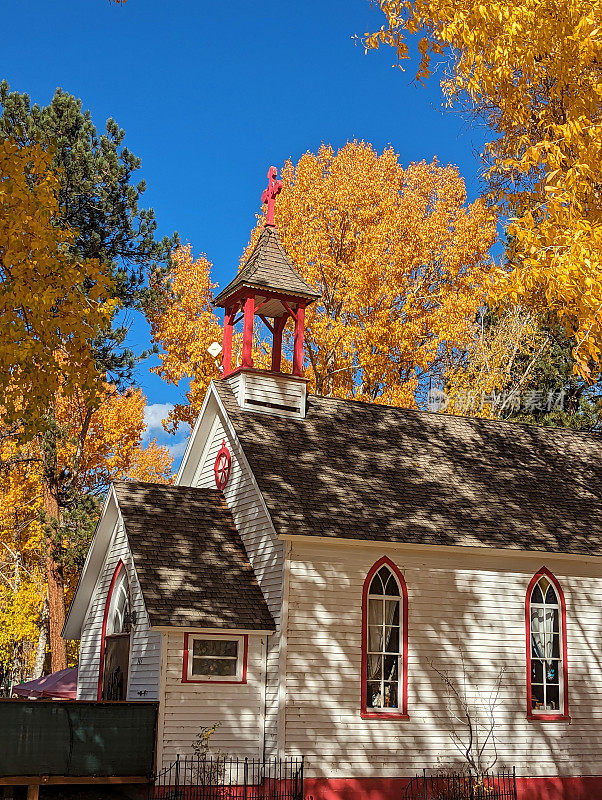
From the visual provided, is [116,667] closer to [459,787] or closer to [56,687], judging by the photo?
[56,687]

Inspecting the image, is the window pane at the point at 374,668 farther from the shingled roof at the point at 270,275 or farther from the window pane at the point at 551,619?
the shingled roof at the point at 270,275

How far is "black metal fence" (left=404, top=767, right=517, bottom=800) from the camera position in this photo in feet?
55.8

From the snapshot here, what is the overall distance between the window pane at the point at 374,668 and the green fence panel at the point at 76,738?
4135mm

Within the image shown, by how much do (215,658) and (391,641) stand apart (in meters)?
3.45

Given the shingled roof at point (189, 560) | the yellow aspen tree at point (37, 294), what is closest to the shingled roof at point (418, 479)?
the shingled roof at point (189, 560)

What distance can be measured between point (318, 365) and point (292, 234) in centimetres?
445

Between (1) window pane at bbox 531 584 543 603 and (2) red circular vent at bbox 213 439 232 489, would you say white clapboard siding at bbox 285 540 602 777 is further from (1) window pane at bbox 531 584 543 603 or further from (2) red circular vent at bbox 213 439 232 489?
(2) red circular vent at bbox 213 439 232 489

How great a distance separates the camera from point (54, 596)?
1161 inches

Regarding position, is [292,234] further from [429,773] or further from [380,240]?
[429,773]

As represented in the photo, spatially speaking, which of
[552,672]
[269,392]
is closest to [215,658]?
[269,392]

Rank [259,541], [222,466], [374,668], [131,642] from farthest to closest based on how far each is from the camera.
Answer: [222,466], [259,541], [131,642], [374,668]

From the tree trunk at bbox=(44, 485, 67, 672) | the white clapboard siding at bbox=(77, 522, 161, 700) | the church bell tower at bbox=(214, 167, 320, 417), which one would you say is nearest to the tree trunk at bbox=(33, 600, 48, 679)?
the tree trunk at bbox=(44, 485, 67, 672)

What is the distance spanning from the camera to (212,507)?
19.6m

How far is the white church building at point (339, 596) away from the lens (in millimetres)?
16719
